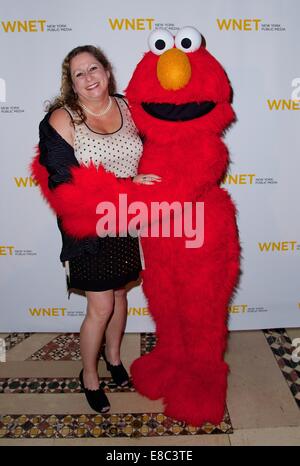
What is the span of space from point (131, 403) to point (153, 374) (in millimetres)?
154

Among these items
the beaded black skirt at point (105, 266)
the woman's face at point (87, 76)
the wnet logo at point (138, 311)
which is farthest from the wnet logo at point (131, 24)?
the wnet logo at point (138, 311)

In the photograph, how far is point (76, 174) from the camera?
1.49m

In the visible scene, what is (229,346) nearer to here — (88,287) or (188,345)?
(188,345)

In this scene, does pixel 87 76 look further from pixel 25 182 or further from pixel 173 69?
pixel 25 182

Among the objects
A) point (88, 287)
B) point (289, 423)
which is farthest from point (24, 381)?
point (289, 423)

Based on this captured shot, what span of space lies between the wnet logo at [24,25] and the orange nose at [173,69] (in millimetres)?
804

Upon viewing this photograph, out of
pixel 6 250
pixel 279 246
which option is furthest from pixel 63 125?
pixel 279 246

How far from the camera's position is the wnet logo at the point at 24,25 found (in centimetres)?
198

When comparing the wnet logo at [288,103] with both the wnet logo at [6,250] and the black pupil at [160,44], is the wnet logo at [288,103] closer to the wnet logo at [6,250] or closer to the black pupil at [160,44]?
the black pupil at [160,44]

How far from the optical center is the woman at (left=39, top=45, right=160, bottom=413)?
1.57 m

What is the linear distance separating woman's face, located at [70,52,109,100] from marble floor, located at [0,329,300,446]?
126 centimetres

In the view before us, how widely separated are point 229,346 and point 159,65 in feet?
4.80

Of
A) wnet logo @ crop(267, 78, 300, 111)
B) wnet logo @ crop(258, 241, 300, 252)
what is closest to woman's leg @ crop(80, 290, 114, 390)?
wnet logo @ crop(258, 241, 300, 252)

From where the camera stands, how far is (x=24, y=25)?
1981mm
